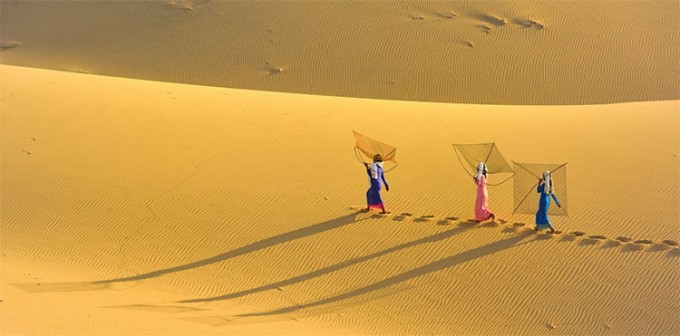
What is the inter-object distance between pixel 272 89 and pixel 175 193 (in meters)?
7.37

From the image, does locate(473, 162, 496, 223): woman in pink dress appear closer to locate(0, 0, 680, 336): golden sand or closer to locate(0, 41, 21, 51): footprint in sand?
locate(0, 0, 680, 336): golden sand

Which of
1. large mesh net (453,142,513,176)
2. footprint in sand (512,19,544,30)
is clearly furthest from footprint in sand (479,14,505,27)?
large mesh net (453,142,513,176)

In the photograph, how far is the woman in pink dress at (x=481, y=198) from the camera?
12039mm

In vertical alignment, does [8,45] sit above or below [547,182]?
above

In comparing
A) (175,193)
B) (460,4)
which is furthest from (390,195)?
(460,4)

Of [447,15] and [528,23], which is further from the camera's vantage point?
[447,15]

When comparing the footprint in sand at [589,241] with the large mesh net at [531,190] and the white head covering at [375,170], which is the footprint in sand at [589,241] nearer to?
the large mesh net at [531,190]

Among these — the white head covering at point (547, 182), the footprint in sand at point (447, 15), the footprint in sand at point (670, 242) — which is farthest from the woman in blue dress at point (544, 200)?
the footprint in sand at point (447, 15)

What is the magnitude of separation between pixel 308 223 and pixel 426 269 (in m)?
2.11

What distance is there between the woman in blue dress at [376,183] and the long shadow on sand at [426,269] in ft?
5.01

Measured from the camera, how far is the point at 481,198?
12.2 m

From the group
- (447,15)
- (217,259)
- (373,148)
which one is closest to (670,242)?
(373,148)

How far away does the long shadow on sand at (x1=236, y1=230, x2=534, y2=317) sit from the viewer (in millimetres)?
10430

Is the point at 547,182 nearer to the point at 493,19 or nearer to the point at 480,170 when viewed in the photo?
the point at 480,170
